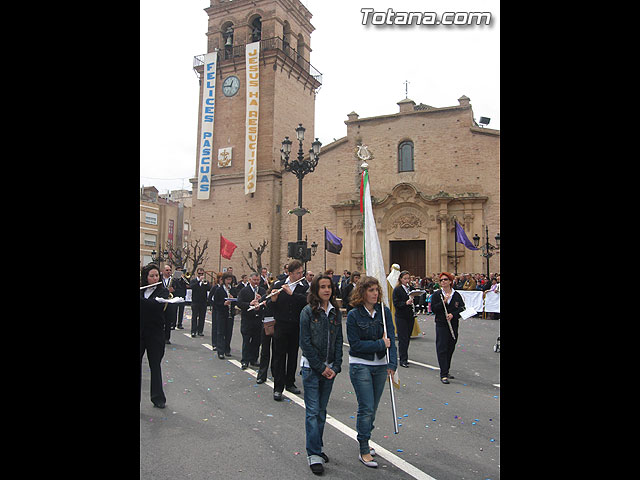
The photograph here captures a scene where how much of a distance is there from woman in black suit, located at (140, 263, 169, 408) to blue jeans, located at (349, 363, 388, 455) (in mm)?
2892

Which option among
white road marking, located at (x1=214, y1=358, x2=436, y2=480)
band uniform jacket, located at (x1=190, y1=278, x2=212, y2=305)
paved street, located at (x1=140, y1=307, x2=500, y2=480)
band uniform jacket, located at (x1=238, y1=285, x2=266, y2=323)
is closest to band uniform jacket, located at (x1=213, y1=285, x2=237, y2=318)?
band uniform jacket, located at (x1=238, y1=285, x2=266, y2=323)

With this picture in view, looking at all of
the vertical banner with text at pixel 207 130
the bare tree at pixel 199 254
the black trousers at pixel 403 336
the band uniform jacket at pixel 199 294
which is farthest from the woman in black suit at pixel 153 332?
the vertical banner with text at pixel 207 130

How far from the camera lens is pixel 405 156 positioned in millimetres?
29750

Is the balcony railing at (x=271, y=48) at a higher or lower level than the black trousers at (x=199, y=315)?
higher

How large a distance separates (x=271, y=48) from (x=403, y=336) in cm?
2801

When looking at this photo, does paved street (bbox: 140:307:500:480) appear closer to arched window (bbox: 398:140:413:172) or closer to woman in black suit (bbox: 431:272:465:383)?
woman in black suit (bbox: 431:272:465:383)

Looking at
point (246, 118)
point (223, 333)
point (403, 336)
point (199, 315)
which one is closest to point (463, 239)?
point (199, 315)

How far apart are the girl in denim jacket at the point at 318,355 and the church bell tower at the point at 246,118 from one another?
2715cm

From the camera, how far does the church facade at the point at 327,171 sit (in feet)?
90.6

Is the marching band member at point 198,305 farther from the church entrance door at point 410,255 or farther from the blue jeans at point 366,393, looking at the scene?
the church entrance door at point 410,255
